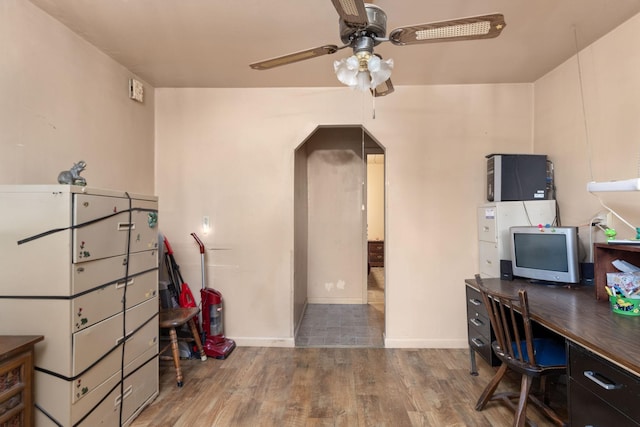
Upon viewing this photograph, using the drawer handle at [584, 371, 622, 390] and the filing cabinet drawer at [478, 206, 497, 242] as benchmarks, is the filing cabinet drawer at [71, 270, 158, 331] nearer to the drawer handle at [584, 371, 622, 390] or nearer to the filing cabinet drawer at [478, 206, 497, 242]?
the drawer handle at [584, 371, 622, 390]

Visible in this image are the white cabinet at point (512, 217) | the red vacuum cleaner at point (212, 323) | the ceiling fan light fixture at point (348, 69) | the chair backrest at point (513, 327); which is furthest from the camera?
the red vacuum cleaner at point (212, 323)

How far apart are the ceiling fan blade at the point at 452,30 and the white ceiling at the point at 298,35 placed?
0.65 metres

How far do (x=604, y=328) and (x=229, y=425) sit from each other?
2142 mm

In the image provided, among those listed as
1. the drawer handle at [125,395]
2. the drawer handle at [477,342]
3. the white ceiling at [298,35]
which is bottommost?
the drawer handle at [125,395]

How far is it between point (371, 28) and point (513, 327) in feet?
5.87

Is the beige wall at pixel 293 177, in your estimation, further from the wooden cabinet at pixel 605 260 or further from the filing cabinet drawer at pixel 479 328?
the wooden cabinet at pixel 605 260

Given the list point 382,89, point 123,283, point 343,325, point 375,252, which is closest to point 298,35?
point 382,89

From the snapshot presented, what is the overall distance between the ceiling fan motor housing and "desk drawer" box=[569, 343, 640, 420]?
5.57 feet

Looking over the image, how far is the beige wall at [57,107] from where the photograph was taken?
1722 mm

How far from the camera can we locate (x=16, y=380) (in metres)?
1.35

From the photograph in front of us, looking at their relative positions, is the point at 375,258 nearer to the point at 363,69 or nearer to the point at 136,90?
the point at 136,90

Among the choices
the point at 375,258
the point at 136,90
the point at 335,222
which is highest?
the point at 136,90

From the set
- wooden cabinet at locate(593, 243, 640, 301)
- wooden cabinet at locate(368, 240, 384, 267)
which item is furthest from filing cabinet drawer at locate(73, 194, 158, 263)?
wooden cabinet at locate(368, 240, 384, 267)

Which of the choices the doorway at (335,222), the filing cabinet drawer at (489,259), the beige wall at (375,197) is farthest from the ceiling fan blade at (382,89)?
the beige wall at (375,197)
